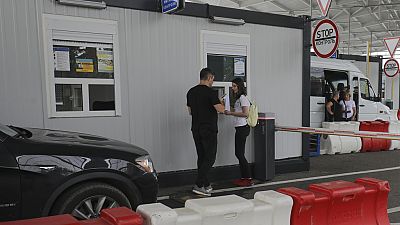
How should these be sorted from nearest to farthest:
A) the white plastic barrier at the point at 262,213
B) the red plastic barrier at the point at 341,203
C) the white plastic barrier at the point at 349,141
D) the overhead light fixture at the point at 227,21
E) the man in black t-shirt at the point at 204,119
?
1. the white plastic barrier at the point at 262,213
2. the red plastic barrier at the point at 341,203
3. the man in black t-shirt at the point at 204,119
4. the overhead light fixture at the point at 227,21
5. the white plastic barrier at the point at 349,141

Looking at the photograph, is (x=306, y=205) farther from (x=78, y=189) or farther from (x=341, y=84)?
(x=341, y=84)

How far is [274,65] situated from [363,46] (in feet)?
97.3

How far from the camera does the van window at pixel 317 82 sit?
1044 centimetres

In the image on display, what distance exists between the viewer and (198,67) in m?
6.56

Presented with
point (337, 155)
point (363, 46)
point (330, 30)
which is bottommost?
point (337, 155)

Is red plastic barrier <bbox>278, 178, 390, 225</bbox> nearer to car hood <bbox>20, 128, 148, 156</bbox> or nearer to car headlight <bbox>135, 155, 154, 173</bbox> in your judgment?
car headlight <bbox>135, 155, 154, 173</bbox>

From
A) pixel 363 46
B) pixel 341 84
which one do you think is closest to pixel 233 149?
pixel 341 84

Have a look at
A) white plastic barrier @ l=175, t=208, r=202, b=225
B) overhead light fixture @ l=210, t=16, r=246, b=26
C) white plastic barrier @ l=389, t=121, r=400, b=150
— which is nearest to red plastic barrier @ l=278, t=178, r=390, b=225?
white plastic barrier @ l=175, t=208, r=202, b=225

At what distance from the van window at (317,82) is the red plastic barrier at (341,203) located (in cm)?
750

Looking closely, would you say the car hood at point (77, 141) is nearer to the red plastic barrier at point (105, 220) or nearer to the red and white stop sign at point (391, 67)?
the red plastic barrier at point (105, 220)

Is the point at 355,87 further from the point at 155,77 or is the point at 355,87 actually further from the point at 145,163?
the point at 145,163

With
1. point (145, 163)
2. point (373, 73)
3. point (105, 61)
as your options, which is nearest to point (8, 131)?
point (145, 163)

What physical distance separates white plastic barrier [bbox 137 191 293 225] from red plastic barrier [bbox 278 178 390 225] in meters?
0.13

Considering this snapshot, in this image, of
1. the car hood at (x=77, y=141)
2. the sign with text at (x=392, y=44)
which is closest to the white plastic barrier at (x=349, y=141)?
the sign with text at (x=392, y=44)
